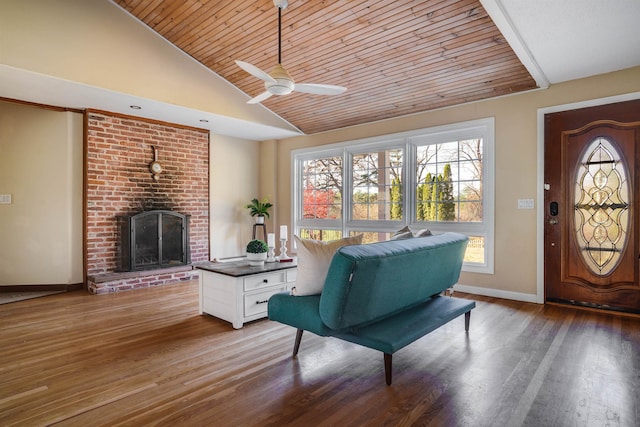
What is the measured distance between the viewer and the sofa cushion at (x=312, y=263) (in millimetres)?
2492

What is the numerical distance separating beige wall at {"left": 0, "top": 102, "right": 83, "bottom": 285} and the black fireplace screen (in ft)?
2.03

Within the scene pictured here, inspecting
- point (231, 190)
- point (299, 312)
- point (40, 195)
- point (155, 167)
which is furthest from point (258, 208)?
point (299, 312)

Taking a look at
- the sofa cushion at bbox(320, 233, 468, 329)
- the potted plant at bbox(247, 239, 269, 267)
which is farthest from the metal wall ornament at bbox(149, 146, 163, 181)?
the sofa cushion at bbox(320, 233, 468, 329)

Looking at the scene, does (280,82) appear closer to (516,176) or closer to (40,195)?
(516,176)

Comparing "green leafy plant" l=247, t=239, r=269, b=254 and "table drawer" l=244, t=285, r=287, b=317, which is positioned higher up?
"green leafy plant" l=247, t=239, r=269, b=254

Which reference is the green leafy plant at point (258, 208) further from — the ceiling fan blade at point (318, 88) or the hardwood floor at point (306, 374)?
the ceiling fan blade at point (318, 88)

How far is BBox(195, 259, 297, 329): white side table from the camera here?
10.8 feet

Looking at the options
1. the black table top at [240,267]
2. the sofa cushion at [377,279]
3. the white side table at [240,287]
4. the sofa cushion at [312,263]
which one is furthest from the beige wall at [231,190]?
the sofa cushion at [377,279]

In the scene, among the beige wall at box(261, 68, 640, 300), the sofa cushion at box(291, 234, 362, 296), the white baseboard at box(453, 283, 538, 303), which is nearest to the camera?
the sofa cushion at box(291, 234, 362, 296)

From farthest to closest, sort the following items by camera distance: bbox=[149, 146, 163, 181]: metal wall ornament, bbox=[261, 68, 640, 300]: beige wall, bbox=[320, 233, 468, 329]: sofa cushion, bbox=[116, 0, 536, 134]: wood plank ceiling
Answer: bbox=[149, 146, 163, 181]: metal wall ornament < bbox=[261, 68, 640, 300]: beige wall < bbox=[116, 0, 536, 134]: wood plank ceiling < bbox=[320, 233, 468, 329]: sofa cushion

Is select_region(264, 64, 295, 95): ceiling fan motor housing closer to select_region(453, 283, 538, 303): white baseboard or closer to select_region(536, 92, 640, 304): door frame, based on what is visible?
select_region(536, 92, 640, 304): door frame

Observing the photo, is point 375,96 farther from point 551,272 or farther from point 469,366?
point 469,366

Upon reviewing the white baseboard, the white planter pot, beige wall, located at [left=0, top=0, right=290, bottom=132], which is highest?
beige wall, located at [left=0, top=0, right=290, bottom=132]

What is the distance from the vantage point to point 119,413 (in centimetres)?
193
